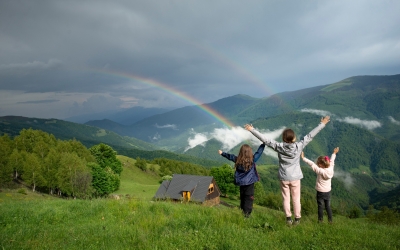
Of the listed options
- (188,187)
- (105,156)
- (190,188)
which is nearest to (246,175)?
(190,188)

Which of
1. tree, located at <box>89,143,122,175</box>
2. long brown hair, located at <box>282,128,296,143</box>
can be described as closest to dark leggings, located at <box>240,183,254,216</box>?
long brown hair, located at <box>282,128,296,143</box>

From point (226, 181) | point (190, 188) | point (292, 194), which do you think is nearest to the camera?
point (292, 194)

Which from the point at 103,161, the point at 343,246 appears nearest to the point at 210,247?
the point at 343,246

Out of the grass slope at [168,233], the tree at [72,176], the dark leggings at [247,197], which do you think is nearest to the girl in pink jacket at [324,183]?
the grass slope at [168,233]

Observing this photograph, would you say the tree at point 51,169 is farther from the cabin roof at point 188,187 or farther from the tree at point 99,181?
the cabin roof at point 188,187

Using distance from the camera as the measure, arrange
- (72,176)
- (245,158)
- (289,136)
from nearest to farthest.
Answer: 1. (289,136)
2. (245,158)
3. (72,176)

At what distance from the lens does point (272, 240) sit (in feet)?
17.7

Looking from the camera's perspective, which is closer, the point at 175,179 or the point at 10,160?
the point at 10,160

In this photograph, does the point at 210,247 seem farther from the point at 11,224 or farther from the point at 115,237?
the point at 11,224

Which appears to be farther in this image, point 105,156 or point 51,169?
point 105,156

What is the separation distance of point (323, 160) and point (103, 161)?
222ft

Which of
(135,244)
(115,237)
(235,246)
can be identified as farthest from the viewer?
(115,237)

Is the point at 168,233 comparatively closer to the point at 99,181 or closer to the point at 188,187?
the point at 188,187

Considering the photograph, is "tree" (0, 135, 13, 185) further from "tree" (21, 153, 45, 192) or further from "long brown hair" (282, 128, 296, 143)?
"long brown hair" (282, 128, 296, 143)
